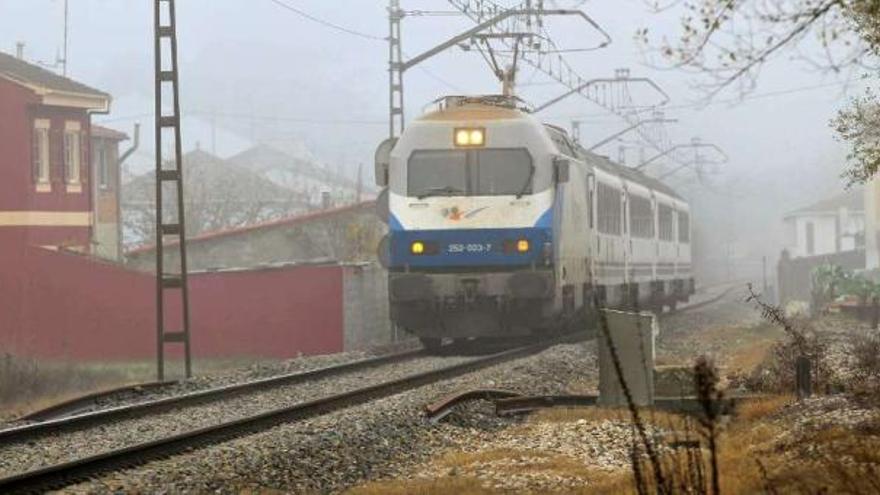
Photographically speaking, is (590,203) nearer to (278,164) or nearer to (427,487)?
(427,487)

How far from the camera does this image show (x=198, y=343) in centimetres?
3259

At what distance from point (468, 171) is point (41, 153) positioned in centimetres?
2102

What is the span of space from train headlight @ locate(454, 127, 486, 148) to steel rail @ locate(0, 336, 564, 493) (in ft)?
14.4

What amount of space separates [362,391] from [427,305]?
5.93 m

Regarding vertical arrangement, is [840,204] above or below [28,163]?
above

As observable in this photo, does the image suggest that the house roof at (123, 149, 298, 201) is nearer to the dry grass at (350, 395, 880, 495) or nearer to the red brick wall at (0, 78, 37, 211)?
the red brick wall at (0, 78, 37, 211)

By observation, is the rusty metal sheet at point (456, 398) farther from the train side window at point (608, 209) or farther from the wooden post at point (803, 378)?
the train side window at point (608, 209)

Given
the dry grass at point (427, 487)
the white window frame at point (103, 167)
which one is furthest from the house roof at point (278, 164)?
the dry grass at point (427, 487)

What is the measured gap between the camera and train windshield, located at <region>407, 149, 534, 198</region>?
2095 cm

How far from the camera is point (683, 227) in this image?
39.4 meters

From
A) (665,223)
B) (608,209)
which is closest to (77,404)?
(608,209)

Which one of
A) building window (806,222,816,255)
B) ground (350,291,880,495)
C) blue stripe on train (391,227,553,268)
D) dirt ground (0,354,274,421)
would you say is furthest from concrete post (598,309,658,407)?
building window (806,222,816,255)

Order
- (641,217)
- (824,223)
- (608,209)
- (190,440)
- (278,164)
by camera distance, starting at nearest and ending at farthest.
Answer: (190,440) < (608,209) < (641,217) < (824,223) < (278,164)

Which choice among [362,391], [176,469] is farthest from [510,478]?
[362,391]
